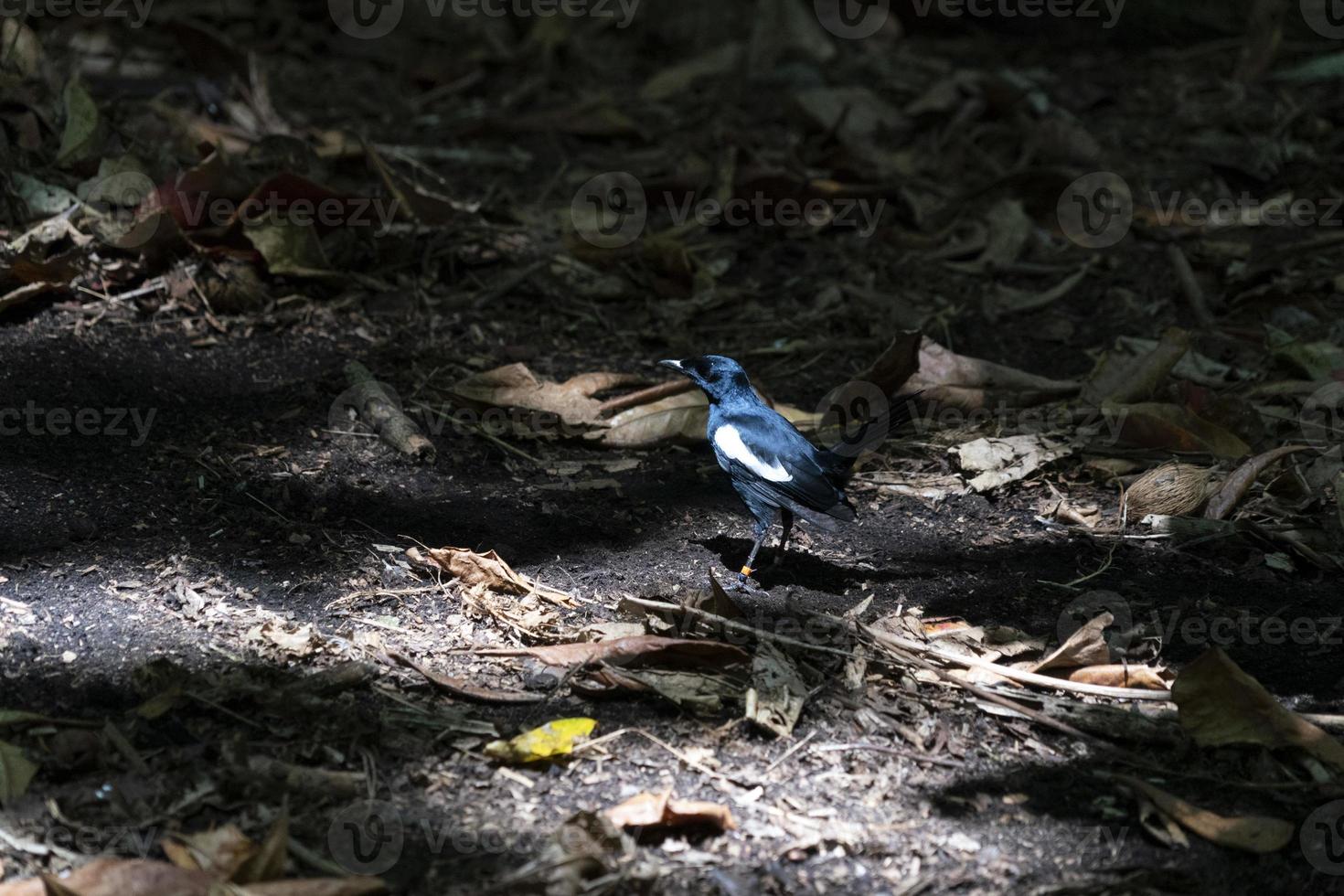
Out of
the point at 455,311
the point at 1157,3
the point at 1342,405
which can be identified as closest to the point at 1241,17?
the point at 1157,3

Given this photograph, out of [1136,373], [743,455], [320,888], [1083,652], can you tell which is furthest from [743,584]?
[1136,373]

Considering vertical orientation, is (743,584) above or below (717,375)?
below

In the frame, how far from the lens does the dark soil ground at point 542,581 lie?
280 cm

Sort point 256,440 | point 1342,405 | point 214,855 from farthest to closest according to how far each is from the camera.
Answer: point 1342,405 < point 256,440 < point 214,855

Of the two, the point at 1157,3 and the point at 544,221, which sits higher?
the point at 1157,3

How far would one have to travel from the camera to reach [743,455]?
429 centimetres

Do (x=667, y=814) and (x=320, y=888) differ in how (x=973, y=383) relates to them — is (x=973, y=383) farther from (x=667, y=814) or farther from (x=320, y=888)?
(x=320, y=888)

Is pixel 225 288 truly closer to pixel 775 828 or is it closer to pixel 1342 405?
pixel 775 828

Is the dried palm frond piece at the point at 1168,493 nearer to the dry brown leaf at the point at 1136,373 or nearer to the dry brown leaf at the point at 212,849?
the dry brown leaf at the point at 1136,373

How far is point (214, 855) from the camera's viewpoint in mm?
2602

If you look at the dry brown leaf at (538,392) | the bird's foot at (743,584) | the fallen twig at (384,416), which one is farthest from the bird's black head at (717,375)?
the fallen twig at (384,416)

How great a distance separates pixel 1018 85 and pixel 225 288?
462cm

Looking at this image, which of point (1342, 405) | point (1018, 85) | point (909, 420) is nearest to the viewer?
point (1342, 405)

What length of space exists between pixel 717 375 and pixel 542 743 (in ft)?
6.32
